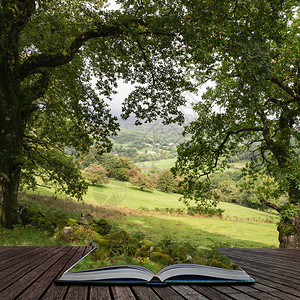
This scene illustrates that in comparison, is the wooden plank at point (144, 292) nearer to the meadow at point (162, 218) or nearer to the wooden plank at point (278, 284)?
the wooden plank at point (278, 284)

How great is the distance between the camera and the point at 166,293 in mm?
1396

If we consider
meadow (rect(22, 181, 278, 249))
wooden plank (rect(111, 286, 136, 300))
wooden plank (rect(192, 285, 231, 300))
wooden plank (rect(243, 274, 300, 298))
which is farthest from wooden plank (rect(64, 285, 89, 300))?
meadow (rect(22, 181, 278, 249))

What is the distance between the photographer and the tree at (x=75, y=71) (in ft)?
19.3

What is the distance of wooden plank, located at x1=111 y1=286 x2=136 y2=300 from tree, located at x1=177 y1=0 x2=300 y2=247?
4.18m

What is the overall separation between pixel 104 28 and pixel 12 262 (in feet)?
20.9

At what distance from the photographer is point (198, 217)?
22547 mm

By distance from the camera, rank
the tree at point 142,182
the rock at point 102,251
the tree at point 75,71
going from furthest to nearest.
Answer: the tree at point 142,182 < the tree at point 75,71 < the rock at point 102,251

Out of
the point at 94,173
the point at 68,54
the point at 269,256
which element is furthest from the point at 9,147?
the point at 94,173

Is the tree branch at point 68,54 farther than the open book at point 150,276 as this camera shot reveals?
Yes

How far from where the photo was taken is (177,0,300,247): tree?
4.56 meters

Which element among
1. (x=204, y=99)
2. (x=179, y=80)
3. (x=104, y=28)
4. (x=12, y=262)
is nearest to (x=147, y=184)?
(x=204, y=99)

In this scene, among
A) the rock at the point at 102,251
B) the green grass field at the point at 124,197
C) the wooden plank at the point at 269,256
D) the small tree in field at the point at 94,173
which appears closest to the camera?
the wooden plank at the point at 269,256

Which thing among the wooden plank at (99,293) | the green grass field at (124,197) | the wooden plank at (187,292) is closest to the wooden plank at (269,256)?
the wooden plank at (187,292)

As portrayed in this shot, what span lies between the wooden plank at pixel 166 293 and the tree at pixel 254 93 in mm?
4084
